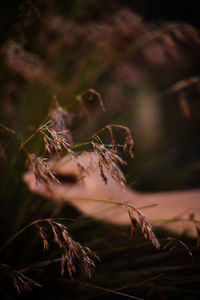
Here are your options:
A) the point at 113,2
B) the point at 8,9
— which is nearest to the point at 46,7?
the point at 8,9

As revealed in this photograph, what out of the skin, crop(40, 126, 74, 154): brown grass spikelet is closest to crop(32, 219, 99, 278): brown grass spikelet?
crop(40, 126, 74, 154): brown grass spikelet

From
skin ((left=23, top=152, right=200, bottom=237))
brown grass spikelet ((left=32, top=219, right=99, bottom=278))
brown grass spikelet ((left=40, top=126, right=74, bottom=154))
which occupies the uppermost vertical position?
brown grass spikelet ((left=40, top=126, right=74, bottom=154))

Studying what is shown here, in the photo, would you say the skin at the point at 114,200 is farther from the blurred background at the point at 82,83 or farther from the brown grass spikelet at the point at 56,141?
the brown grass spikelet at the point at 56,141

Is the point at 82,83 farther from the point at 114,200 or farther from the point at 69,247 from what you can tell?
the point at 69,247

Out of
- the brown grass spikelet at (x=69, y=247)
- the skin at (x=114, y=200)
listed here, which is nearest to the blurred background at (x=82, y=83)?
the skin at (x=114, y=200)

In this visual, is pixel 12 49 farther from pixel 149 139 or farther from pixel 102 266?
pixel 149 139

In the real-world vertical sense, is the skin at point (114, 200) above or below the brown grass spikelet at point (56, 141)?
below

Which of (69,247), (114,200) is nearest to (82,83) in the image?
(114,200)

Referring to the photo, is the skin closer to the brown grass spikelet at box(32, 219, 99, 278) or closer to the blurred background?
the blurred background
